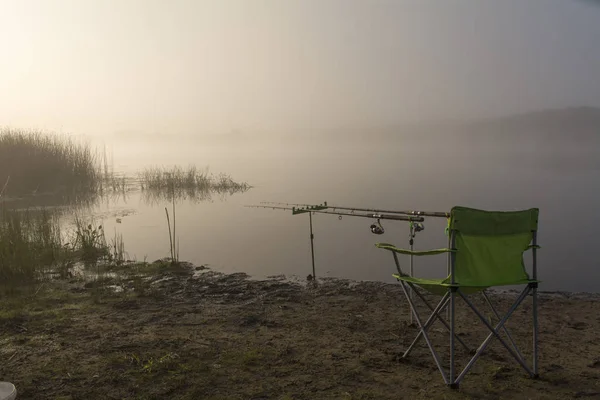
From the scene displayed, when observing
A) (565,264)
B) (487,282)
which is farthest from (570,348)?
(565,264)

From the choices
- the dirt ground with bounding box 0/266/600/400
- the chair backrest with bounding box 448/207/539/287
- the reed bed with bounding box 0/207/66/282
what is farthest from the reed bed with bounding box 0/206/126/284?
the chair backrest with bounding box 448/207/539/287

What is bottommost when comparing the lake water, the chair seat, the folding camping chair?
the lake water

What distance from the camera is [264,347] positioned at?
4.00 metres

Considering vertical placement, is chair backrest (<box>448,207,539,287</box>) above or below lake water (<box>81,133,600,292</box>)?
above

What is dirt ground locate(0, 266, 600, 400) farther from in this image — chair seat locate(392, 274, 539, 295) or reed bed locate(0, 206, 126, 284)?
reed bed locate(0, 206, 126, 284)

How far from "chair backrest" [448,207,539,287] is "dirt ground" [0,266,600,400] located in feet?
2.41

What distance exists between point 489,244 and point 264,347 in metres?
1.97

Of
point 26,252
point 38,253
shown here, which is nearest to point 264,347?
point 26,252

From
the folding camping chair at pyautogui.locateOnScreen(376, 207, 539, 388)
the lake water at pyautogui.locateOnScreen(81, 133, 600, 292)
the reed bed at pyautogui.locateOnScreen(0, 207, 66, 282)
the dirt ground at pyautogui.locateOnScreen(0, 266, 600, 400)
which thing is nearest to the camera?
the folding camping chair at pyautogui.locateOnScreen(376, 207, 539, 388)

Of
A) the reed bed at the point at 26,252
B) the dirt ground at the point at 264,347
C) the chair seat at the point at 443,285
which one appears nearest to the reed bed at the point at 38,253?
the reed bed at the point at 26,252

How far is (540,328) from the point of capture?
4457 millimetres

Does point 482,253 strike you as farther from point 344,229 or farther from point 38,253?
point 344,229

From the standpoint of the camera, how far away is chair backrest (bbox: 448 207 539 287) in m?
3.05

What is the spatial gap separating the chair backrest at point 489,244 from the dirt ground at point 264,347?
2.41ft
